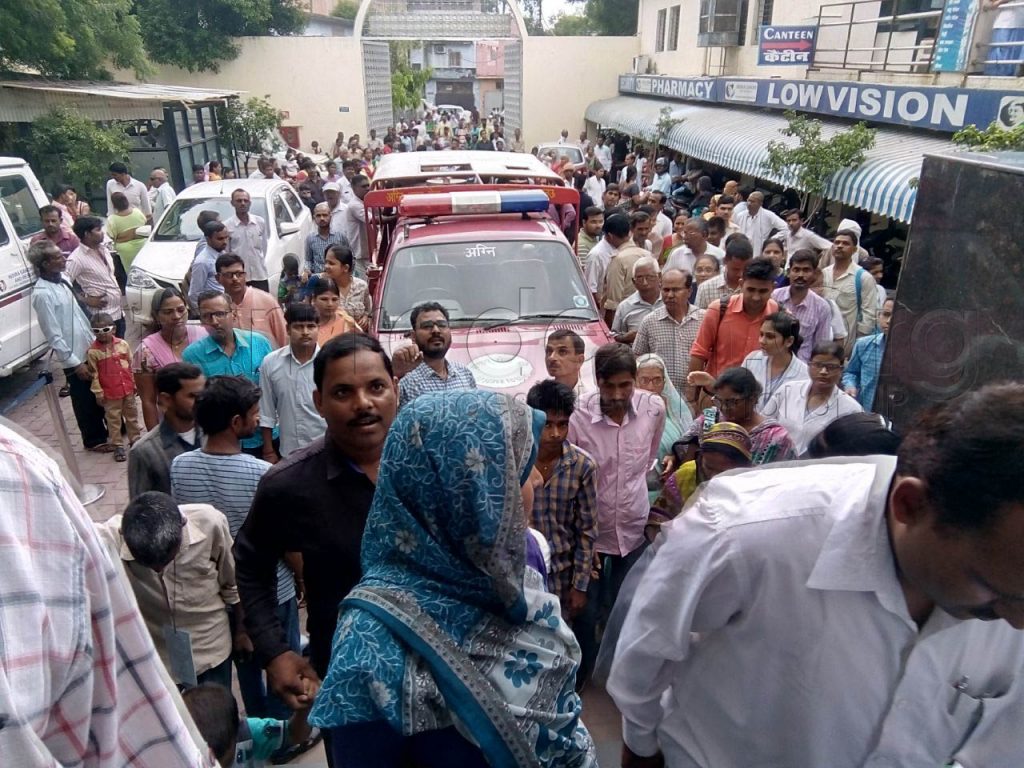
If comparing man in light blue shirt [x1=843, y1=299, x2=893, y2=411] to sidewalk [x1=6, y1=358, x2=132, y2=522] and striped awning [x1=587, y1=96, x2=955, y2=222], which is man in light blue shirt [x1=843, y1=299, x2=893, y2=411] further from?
sidewalk [x1=6, y1=358, x2=132, y2=522]

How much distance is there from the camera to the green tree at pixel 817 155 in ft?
29.0

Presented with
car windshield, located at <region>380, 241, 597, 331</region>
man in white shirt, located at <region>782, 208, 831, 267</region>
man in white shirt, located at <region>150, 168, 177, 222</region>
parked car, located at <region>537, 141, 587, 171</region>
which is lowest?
parked car, located at <region>537, 141, 587, 171</region>

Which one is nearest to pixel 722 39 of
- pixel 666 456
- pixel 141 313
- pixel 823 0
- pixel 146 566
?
pixel 823 0

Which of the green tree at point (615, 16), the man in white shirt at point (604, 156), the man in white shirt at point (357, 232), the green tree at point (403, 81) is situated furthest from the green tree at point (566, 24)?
the man in white shirt at point (357, 232)

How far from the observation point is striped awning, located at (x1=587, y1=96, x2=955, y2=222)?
8.12m

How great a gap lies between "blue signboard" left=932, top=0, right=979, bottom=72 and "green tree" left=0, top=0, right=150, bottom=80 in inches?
526

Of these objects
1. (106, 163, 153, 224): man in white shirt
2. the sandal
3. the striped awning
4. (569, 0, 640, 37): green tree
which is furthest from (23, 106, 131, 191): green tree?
(569, 0, 640, 37): green tree

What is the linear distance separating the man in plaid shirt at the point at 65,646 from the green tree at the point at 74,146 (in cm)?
1296

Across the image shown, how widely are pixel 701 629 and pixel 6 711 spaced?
1205 millimetres

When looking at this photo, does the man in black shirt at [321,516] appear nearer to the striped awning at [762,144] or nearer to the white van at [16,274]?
the striped awning at [762,144]

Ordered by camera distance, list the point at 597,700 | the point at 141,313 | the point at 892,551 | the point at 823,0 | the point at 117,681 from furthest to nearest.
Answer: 1. the point at 823,0
2. the point at 141,313
3. the point at 597,700
4. the point at 892,551
5. the point at 117,681

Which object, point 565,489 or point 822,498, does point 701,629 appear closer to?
point 822,498

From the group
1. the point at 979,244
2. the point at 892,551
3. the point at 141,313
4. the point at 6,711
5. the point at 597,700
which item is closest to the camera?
the point at 6,711

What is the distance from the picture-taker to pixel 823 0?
1400 cm
